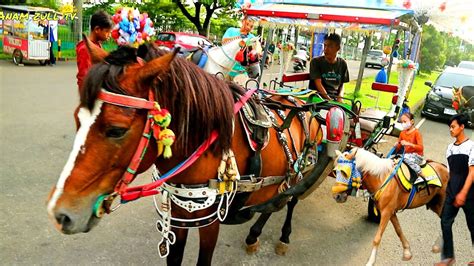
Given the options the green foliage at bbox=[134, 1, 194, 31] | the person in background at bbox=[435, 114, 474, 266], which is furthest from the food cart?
the person in background at bbox=[435, 114, 474, 266]

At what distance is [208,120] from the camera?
76.7 inches

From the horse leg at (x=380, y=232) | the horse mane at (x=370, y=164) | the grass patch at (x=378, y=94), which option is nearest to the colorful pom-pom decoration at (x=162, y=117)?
the horse mane at (x=370, y=164)

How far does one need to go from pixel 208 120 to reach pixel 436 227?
4035 mm

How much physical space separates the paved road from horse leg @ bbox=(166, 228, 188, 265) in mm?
722

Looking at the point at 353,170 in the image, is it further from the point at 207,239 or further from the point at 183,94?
the point at 183,94

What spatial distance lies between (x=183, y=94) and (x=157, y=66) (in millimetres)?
260

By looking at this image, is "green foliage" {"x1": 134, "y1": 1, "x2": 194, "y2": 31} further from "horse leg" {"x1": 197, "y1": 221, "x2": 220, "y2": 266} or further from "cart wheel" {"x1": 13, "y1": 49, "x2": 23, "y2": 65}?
"horse leg" {"x1": 197, "y1": 221, "x2": 220, "y2": 266}

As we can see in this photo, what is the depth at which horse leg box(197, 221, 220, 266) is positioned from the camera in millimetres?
2273

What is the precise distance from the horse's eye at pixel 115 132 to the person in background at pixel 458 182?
301 centimetres

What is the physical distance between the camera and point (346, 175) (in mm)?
3359

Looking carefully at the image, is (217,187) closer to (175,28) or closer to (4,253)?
(4,253)

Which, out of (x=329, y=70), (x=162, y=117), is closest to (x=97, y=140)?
(x=162, y=117)

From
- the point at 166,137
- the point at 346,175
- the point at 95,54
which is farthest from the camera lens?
the point at 346,175

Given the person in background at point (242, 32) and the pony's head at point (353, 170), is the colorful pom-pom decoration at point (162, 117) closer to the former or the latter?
the pony's head at point (353, 170)
